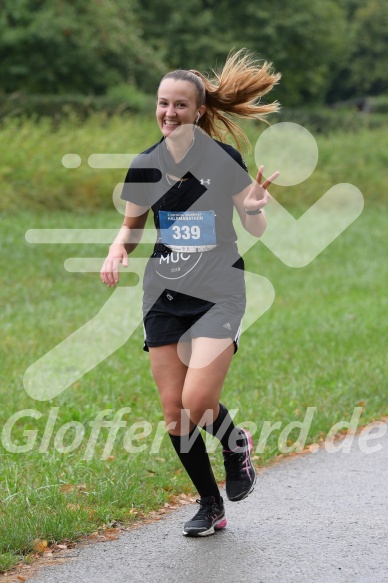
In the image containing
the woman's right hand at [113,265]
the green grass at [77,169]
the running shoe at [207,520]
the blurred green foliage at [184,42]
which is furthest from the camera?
the blurred green foliage at [184,42]

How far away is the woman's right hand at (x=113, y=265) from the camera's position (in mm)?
4738

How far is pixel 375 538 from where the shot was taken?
15.8 feet

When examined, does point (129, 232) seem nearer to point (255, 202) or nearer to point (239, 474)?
point (255, 202)

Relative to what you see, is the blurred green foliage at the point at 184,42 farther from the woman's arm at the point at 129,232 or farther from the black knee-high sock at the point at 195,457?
the black knee-high sock at the point at 195,457

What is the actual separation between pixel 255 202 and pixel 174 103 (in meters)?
0.65

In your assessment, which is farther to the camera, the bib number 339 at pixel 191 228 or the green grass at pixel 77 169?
the green grass at pixel 77 169

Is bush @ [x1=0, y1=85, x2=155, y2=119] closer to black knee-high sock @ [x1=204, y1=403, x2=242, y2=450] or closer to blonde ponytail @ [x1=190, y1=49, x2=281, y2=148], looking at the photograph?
blonde ponytail @ [x1=190, y1=49, x2=281, y2=148]

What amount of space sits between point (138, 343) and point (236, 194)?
5861 millimetres

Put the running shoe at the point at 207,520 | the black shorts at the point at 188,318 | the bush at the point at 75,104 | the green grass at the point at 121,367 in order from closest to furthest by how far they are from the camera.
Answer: the black shorts at the point at 188,318 → the running shoe at the point at 207,520 → the green grass at the point at 121,367 → the bush at the point at 75,104

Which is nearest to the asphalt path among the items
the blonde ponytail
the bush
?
the blonde ponytail

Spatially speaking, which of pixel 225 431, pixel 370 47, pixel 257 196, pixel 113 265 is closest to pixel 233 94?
pixel 257 196

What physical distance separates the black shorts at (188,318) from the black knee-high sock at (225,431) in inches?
16.1

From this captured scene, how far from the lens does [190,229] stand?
4848mm

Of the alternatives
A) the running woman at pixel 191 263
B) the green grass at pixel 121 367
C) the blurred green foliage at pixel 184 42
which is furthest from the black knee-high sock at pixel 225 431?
the blurred green foliage at pixel 184 42
